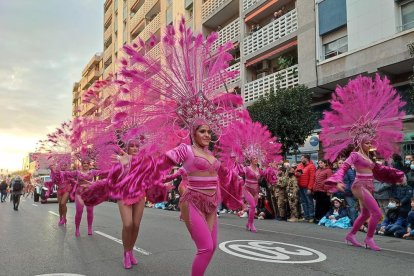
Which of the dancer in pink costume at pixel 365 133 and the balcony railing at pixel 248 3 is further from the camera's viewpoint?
the balcony railing at pixel 248 3

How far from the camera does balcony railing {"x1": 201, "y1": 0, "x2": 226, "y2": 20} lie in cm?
2784

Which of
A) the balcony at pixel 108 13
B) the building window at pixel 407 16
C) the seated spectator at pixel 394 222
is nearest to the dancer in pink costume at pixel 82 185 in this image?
the seated spectator at pixel 394 222

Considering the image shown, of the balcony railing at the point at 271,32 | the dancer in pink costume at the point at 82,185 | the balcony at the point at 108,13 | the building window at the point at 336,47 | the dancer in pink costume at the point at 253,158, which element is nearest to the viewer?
the dancer in pink costume at the point at 82,185

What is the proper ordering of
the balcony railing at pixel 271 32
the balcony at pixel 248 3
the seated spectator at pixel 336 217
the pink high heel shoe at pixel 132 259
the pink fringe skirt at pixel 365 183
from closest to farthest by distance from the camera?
the pink high heel shoe at pixel 132 259, the pink fringe skirt at pixel 365 183, the seated spectator at pixel 336 217, the balcony railing at pixel 271 32, the balcony at pixel 248 3

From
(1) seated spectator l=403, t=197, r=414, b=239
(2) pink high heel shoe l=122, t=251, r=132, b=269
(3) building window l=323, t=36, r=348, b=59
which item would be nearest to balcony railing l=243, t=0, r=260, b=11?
(3) building window l=323, t=36, r=348, b=59

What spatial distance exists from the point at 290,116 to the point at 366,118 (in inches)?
345

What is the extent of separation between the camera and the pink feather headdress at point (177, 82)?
4.59m

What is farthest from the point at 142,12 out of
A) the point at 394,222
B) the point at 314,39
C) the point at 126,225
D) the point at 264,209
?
the point at 126,225

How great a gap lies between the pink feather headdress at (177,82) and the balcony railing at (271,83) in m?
14.7

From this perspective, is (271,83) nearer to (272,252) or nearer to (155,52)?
(272,252)

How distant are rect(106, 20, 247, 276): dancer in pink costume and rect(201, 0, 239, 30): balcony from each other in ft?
75.8

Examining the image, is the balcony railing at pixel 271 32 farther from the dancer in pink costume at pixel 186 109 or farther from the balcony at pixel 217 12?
the dancer in pink costume at pixel 186 109

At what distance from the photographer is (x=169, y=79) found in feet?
15.1

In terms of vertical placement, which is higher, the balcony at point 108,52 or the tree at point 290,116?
the balcony at point 108,52
